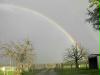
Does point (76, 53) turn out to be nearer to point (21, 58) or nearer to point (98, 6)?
point (21, 58)

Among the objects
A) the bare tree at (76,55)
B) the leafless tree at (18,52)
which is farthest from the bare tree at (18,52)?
the bare tree at (76,55)

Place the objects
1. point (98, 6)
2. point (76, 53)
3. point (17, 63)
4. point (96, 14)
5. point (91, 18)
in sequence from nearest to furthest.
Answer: point (98, 6)
point (96, 14)
point (91, 18)
point (17, 63)
point (76, 53)

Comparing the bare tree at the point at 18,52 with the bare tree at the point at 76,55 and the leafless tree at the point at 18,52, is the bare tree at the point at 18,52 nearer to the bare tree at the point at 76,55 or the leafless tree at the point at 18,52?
the leafless tree at the point at 18,52

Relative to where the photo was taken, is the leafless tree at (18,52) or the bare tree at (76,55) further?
the bare tree at (76,55)

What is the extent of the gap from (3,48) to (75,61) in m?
63.3

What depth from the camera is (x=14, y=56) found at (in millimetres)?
48281

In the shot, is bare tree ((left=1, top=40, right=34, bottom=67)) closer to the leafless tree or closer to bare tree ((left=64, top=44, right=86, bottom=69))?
the leafless tree

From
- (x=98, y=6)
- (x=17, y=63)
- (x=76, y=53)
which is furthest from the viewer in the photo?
(x=76, y=53)

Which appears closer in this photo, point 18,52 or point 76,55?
point 18,52

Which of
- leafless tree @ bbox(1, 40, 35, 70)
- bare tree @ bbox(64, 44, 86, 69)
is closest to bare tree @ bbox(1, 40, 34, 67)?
leafless tree @ bbox(1, 40, 35, 70)

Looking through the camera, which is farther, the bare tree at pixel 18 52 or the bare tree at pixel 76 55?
the bare tree at pixel 76 55

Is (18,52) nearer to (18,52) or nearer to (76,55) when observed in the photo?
(18,52)

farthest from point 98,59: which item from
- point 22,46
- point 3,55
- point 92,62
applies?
point 3,55

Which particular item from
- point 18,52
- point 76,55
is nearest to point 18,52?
point 18,52
